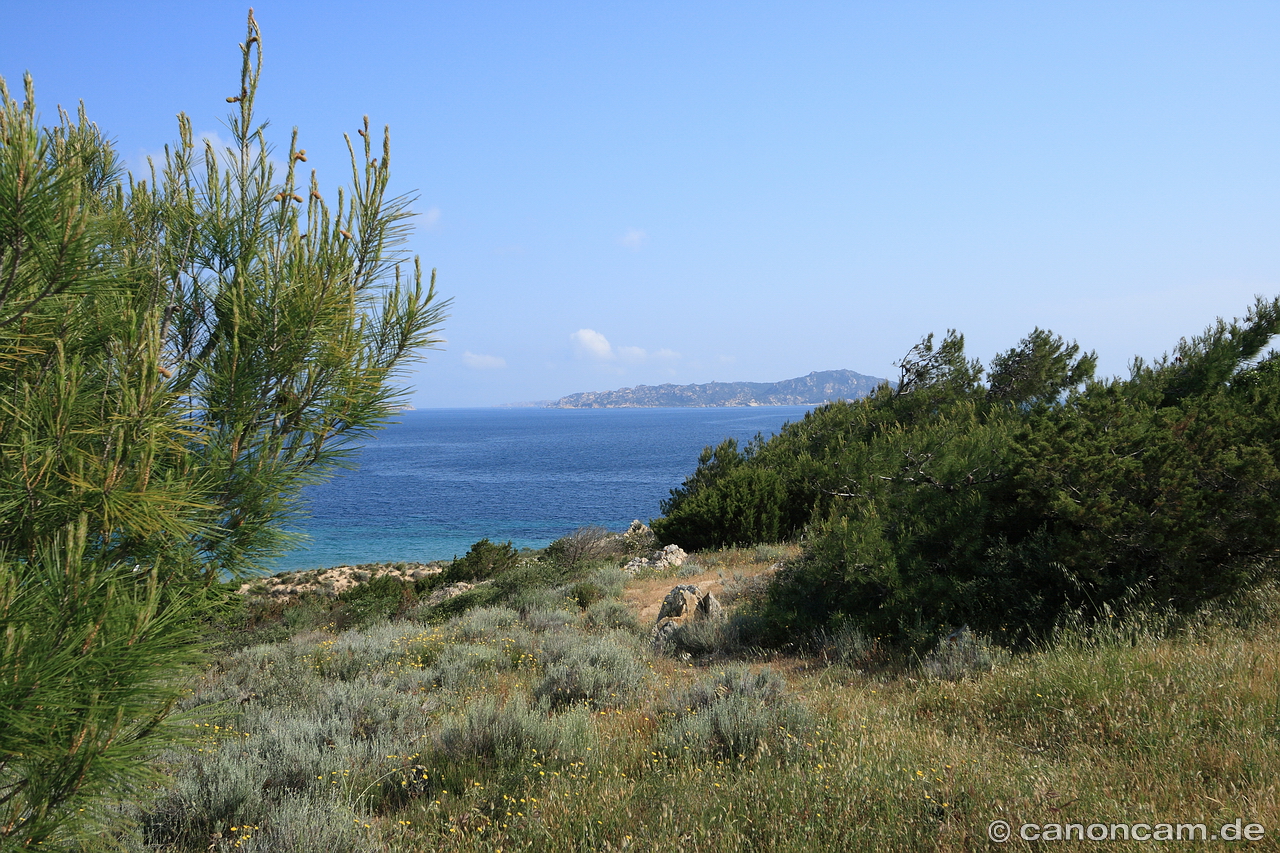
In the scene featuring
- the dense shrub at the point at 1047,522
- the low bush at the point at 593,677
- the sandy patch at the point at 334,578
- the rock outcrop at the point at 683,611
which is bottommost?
the sandy patch at the point at 334,578

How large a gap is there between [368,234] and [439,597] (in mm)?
13095

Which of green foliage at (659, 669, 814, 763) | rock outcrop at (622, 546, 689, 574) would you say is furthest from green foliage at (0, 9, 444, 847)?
rock outcrop at (622, 546, 689, 574)

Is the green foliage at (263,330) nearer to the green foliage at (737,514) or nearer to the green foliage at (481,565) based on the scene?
the green foliage at (737,514)

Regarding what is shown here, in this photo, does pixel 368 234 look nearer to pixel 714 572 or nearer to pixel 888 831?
pixel 888 831

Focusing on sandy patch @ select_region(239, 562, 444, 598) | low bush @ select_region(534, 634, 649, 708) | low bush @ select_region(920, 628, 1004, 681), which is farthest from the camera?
sandy patch @ select_region(239, 562, 444, 598)

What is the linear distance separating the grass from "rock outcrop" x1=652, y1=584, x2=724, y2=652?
1642mm

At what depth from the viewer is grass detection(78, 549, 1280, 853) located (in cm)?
295

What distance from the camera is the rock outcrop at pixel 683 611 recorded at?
7879 mm

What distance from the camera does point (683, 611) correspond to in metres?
8.34

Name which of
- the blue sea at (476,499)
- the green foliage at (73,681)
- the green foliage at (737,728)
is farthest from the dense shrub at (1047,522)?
the green foliage at (73,681)

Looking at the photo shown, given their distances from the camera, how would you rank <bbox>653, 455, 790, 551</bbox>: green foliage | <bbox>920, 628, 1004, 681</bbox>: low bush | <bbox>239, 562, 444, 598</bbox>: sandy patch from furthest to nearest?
<bbox>239, 562, 444, 598</bbox>: sandy patch, <bbox>653, 455, 790, 551</bbox>: green foliage, <bbox>920, 628, 1004, 681</bbox>: low bush

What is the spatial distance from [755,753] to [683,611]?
4.46 meters

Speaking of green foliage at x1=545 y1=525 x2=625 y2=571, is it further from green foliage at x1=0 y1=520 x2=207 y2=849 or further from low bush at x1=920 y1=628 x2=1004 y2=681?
green foliage at x1=0 y1=520 x2=207 y2=849

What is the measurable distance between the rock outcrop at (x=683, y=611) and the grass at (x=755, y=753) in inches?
64.6
